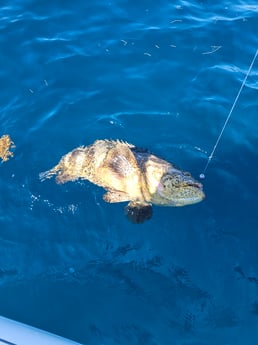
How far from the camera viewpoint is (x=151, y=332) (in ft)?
23.2

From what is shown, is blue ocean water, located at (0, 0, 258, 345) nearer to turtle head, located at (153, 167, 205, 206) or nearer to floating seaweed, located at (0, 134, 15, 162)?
floating seaweed, located at (0, 134, 15, 162)

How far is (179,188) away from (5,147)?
3.90 metres

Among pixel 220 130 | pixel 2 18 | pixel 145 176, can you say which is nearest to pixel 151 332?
pixel 145 176

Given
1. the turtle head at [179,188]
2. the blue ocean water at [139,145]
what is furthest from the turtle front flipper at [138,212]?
the turtle head at [179,188]

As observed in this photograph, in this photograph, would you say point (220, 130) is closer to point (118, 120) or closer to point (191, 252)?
point (118, 120)

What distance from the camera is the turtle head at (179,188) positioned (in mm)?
7348

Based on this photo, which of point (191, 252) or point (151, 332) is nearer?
point (151, 332)

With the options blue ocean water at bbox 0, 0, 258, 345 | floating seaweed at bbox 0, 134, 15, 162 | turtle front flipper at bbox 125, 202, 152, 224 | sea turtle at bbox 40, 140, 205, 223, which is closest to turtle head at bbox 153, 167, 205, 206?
sea turtle at bbox 40, 140, 205, 223

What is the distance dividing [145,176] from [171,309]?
7.16 ft

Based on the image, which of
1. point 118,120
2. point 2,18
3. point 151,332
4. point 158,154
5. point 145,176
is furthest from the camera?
point 2,18

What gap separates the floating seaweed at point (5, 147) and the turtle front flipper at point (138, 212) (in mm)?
2779

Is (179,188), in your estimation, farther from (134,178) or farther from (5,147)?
(5,147)

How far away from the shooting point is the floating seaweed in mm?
9148

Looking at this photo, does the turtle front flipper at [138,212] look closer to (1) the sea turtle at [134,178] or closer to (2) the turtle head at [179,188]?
(1) the sea turtle at [134,178]
